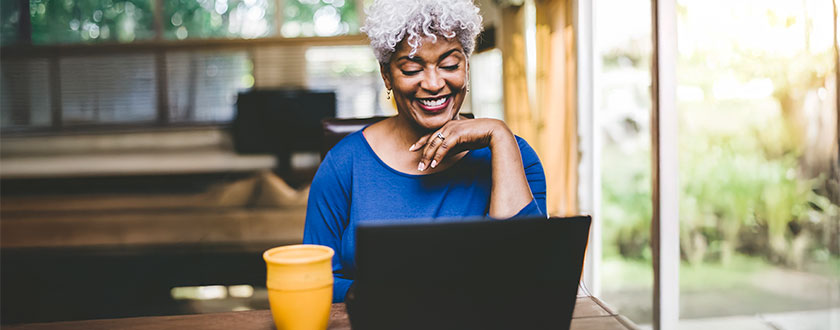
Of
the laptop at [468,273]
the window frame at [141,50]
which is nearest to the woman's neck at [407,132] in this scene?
the laptop at [468,273]

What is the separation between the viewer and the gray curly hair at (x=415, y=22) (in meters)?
1.03

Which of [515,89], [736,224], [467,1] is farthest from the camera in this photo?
[515,89]

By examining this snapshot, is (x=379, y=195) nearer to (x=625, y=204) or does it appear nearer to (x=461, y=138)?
(x=461, y=138)

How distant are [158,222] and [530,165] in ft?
12.6

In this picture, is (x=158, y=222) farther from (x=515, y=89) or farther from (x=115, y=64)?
(x=515, y=89)

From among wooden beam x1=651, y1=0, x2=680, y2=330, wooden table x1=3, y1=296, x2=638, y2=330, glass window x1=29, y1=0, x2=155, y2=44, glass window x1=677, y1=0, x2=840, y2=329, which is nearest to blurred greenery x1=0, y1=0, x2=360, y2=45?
glass window x1=29, y1=0, x2=155, y2=44

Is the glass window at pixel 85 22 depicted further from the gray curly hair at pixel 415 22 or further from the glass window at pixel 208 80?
the gray curly hair at pixel 415 22

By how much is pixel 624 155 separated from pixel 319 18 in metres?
3.33

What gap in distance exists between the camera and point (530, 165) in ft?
3.80

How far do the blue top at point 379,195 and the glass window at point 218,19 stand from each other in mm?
4671

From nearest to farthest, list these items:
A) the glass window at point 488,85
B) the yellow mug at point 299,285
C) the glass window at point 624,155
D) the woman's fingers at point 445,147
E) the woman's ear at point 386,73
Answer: the yellow mug at point 299,285
the woman's fingers at point 445,147
the woman's ear at point 386,73
the glass window at point 624,155
the glass window at point 488,85

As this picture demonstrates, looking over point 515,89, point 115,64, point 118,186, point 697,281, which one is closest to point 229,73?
point 115,64

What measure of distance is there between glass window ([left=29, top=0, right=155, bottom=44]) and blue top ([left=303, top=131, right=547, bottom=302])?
5.11 metres

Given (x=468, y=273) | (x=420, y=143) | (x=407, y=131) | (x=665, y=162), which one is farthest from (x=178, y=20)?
(x=468, y=273)
